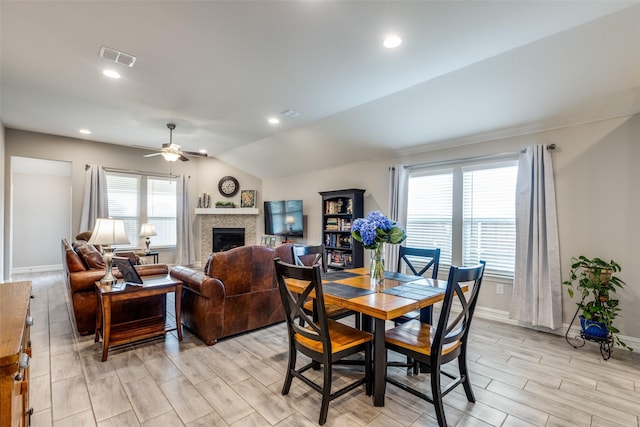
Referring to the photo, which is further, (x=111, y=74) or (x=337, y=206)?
(x=337, y=206)

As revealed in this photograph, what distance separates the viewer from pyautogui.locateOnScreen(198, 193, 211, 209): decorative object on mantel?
26.1 ft

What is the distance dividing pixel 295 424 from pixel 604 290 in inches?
131

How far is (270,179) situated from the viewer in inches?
320

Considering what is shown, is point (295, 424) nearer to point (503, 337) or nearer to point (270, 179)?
point (503, 337)

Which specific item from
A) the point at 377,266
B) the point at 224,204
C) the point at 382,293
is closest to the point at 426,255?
the point at 377,266

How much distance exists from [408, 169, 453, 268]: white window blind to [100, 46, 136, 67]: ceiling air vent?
13.8 ft

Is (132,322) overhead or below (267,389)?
overhead

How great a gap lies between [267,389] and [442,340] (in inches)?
55.2

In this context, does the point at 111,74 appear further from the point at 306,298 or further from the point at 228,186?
the point at 228,186

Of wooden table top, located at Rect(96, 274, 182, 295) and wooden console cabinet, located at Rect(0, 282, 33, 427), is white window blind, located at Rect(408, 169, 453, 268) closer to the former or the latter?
wooden table top, located at Rect(96, 274, 182, 295)

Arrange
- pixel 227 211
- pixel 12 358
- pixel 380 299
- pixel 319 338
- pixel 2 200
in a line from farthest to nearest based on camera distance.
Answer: pixel 227 211 < pixel 2 200 < pixel 380 299 < pixel 319 338 < pixel 12 358

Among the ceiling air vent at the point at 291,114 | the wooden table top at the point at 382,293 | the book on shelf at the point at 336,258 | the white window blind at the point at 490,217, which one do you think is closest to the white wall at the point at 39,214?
the ceiling air vent at the point at 291,114

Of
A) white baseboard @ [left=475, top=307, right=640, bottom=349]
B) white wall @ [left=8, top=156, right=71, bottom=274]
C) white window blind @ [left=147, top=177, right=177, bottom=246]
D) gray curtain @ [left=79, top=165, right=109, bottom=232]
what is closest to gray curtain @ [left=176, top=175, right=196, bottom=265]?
white window blind @ [left=147, top=177, right=177, bottom=246]

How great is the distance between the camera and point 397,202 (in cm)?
512
